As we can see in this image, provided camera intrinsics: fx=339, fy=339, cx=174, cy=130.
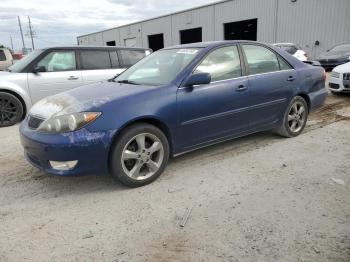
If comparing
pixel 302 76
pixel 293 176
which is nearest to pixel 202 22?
pixel 302 76

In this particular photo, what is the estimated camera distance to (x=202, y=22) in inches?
1147

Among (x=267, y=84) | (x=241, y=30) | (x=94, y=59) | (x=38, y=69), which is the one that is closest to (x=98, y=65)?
(x=94, y=59)

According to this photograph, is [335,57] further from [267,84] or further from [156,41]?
[156,41]

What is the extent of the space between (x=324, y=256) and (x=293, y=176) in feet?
4.92

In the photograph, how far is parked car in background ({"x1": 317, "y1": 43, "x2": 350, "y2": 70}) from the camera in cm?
1429

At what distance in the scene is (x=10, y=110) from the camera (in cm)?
698

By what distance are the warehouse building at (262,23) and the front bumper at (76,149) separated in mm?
19969

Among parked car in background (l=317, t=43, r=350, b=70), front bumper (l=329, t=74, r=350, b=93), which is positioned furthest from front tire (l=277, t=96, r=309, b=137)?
parked car in background (l=317, t=43, r=350, b=70)

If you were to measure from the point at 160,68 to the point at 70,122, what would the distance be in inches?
60.3

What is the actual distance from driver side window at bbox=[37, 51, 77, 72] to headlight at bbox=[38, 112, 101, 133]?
4.20 metres

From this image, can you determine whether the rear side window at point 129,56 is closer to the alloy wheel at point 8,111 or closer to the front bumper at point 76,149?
the alloy wheel at point 8,111

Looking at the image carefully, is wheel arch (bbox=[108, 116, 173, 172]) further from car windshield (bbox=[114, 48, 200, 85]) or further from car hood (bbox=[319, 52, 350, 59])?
car hood (bbox=[319, 52, 350, 59])

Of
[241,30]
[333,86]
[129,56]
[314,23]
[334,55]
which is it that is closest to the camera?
[129,56]

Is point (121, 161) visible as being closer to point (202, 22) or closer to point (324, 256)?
point (324, 256)
